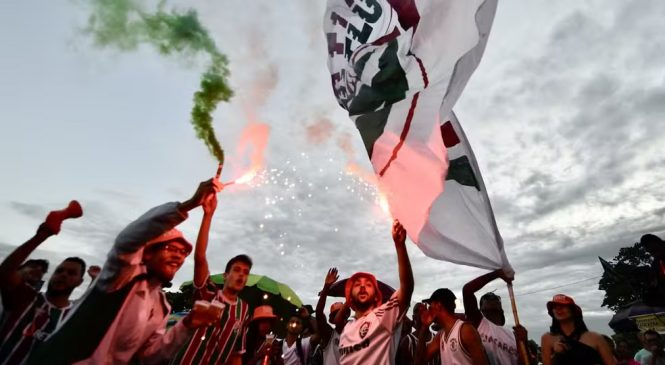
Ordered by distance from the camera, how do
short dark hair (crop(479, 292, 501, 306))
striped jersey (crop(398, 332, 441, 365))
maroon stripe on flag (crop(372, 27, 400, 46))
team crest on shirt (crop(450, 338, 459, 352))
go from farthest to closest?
short dark hair (crop(479, 292, 501, 306)) → striped jersey (crop(398, 332, 441, 365)) → maroon stripe on flag (crop(372, 27, 400, 46)) → team crest on shirt (crop(450, 338, 459, 352))

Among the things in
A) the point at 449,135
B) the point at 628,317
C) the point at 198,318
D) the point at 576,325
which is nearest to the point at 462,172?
the point at 449,135

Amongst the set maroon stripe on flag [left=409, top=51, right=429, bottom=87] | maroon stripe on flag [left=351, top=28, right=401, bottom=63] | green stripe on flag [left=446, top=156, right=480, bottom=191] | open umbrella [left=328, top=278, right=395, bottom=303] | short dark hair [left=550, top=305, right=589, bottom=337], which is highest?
maroon stripe on flag [left=351, top=28, right=401, bottom=63]

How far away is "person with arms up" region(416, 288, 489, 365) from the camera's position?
14.5 ft

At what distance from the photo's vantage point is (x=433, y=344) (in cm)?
579

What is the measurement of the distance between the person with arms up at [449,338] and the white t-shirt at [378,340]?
899mm

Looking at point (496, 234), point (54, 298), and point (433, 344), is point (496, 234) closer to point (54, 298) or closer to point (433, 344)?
point (433, 344)

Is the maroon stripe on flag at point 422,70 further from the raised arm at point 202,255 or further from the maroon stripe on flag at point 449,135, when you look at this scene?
the raised arm at point 202,255

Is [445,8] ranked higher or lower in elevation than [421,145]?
higher

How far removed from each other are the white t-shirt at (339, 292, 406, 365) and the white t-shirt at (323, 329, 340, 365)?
1504 mm

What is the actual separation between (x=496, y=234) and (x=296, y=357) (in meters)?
5.63

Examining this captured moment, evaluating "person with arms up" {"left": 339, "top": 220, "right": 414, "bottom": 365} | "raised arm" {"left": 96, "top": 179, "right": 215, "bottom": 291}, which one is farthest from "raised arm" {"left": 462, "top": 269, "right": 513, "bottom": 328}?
"raised arm" {"left": 96, "top": 179, "right": 215, "bottom": 291}

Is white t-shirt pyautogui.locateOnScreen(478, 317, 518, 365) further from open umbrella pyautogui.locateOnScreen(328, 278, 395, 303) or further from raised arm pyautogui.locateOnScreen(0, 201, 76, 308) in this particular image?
raised arm pyautogui.locateOnScreen(0, 201, 76, 308)

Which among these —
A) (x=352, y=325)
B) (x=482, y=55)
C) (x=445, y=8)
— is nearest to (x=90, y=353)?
(x=352, y=325)

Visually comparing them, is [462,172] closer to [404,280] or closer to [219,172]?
[404,280]
